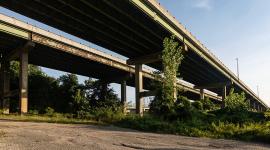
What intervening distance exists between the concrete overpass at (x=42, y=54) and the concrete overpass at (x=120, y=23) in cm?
365

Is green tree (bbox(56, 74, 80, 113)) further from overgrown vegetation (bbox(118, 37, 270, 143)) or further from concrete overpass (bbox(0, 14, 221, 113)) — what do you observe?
overgrown vegetation (bbox(118, 37, 270, 143))

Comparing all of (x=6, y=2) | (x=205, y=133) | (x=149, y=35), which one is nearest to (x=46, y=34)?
(x=6, y=2)

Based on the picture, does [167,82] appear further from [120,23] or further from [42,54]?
[42,54]

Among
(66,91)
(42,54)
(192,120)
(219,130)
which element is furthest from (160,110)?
(66,91)

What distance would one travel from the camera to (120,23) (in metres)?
38.0

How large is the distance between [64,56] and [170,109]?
74.9 ft

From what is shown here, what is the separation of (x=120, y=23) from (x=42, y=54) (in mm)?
15680

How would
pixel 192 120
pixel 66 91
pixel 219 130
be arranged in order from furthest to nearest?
pixel 66 91
pixel 192 120
pixel 219 130

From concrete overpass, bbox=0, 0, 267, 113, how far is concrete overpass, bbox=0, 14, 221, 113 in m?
3.65

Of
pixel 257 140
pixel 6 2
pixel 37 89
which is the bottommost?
pixel 257 140

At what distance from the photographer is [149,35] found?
43812 mm

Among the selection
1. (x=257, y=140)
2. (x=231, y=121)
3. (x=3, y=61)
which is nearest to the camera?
(x=257, y=140)

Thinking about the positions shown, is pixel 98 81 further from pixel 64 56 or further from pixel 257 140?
pixel 257 140

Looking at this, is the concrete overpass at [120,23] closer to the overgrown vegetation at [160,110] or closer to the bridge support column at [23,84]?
the overgrown vegetation at [160,110]
